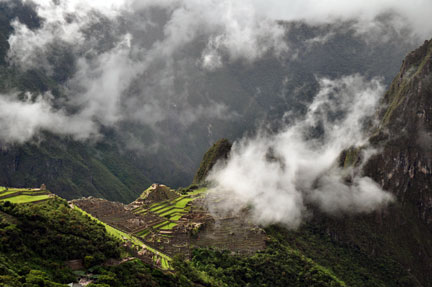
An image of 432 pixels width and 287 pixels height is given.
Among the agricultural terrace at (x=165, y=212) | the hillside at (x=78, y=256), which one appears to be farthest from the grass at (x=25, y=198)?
the agricultural terrace at (x=165, y=212)

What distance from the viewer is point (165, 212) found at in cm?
8825

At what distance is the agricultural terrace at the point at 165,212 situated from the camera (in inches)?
3023

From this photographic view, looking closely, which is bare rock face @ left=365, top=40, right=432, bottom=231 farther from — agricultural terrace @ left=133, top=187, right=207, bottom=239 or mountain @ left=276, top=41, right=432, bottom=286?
agricultural terrace @ left=133, top=187, right=207, bottom=239

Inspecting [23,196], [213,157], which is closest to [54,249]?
[23,196]

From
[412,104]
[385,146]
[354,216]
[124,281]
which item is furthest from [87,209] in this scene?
[412,104]

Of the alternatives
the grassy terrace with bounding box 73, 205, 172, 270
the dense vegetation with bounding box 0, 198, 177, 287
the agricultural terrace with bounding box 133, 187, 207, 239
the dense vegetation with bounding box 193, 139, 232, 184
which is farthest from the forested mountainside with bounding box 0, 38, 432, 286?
the dense vegetation with bounding box 193, 139, 232, 184

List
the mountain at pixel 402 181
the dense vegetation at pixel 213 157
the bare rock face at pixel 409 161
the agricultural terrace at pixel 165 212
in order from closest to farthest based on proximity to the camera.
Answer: the agricultural terrace at pixel 165 212, the mountain at pixel 402 181, the dense vegetation at pixel 213 157, the bare rock face at pixel 409 161

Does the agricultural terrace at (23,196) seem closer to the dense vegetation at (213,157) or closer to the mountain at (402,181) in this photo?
the dense vegetation at (213,157)

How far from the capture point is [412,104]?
156500 mm

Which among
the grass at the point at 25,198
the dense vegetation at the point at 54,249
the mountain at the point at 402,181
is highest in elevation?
the mountain at the point at 402,181

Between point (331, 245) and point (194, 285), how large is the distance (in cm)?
7569

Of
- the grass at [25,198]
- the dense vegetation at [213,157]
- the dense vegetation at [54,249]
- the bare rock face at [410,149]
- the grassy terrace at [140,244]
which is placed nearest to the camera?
the dense vegetation at [54,249]

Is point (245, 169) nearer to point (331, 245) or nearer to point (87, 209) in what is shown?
point (331, 245)

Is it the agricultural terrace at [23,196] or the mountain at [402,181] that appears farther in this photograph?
the mountain at [402,181]
